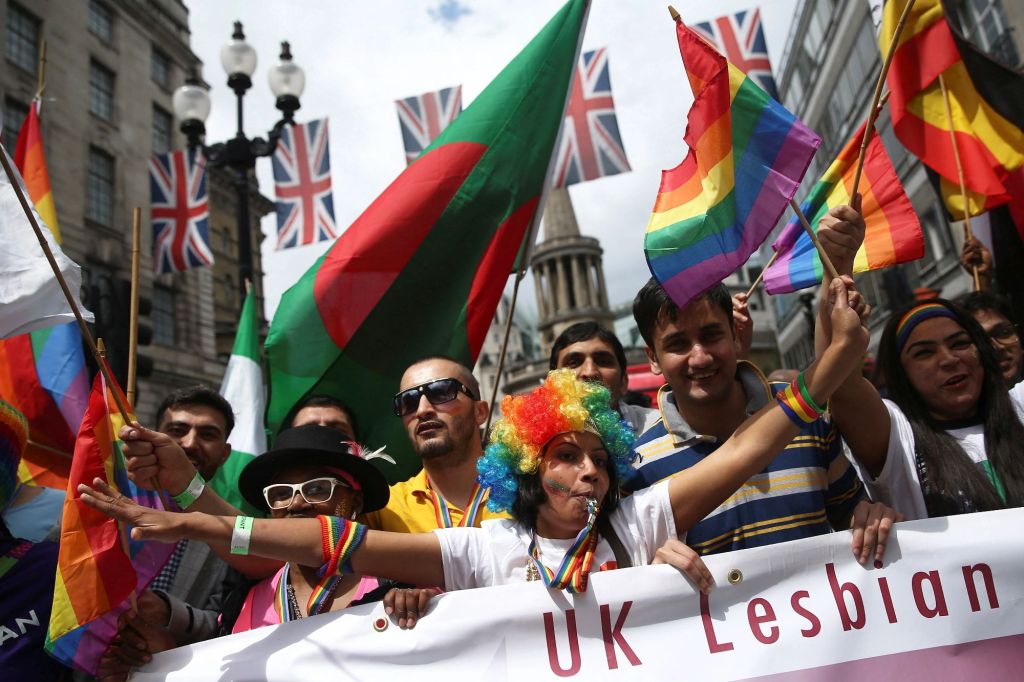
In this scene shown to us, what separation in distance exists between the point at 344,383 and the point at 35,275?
1.65m

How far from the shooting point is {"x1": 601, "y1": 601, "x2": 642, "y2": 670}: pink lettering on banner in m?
2.24

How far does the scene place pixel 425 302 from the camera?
4.29 metres

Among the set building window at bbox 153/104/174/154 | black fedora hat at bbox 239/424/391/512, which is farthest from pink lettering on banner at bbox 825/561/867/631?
building window at bbox 153/104/174/154

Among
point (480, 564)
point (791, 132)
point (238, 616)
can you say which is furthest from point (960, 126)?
point (238, 616)

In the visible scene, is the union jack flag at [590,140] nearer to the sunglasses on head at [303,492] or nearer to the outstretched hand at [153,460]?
the sunglasses on head at [303,492]

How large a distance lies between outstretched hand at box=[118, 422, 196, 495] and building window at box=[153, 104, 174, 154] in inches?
1129

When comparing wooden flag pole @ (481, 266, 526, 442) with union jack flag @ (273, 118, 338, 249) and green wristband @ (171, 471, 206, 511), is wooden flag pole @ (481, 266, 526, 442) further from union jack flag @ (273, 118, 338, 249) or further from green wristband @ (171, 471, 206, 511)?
union jack flag @ (273, 118, 338, 249)

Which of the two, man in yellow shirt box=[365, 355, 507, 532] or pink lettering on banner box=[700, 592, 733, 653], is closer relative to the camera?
pink lettering on banner box=[700, 592, 733, 653]

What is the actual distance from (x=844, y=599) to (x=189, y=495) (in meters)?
2.00

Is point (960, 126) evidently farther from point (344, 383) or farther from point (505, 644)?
point (505, 644)

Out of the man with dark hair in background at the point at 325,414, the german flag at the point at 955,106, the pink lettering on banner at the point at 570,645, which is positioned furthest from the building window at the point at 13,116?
the pink lettering on banner at the point at 570,645

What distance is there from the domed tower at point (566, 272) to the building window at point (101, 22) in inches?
1519

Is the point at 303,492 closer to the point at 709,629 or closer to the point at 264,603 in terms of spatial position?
the point at 264,603

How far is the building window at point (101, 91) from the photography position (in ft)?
82.8
